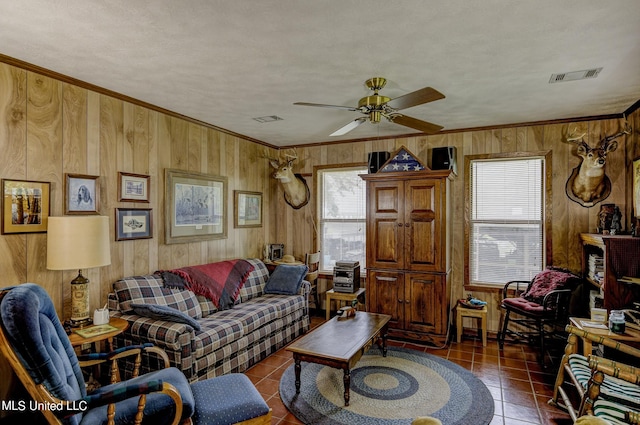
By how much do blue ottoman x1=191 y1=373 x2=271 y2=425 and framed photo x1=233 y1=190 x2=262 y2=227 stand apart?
2907 millimetres

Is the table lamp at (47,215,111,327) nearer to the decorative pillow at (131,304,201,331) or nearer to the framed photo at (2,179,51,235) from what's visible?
the framed photo at (2,179,51,235)

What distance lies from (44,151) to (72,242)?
2.75ft

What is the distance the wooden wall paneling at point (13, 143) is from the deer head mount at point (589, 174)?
5.19 meters

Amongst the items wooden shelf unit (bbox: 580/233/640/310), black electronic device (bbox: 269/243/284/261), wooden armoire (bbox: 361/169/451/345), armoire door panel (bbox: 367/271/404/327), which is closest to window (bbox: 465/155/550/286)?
wooden armoire (bbox: 361/169/451/345)

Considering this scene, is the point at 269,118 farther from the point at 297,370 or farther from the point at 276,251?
the point at 297,370

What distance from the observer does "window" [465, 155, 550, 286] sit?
172 inches

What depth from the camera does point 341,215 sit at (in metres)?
5.48

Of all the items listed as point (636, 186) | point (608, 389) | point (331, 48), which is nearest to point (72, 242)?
point (331, 48)

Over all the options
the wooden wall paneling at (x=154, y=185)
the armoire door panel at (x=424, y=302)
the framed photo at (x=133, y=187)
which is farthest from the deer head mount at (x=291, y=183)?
the armoire door panel at (x=424, y=302)

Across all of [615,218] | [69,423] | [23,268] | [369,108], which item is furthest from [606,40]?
[23,268]

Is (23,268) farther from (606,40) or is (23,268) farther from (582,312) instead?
(582,312)

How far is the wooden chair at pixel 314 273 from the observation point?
5.25 meters

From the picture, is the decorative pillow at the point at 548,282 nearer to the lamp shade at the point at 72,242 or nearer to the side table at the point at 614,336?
the side table at the point at 614,336

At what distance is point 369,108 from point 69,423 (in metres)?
2.80
